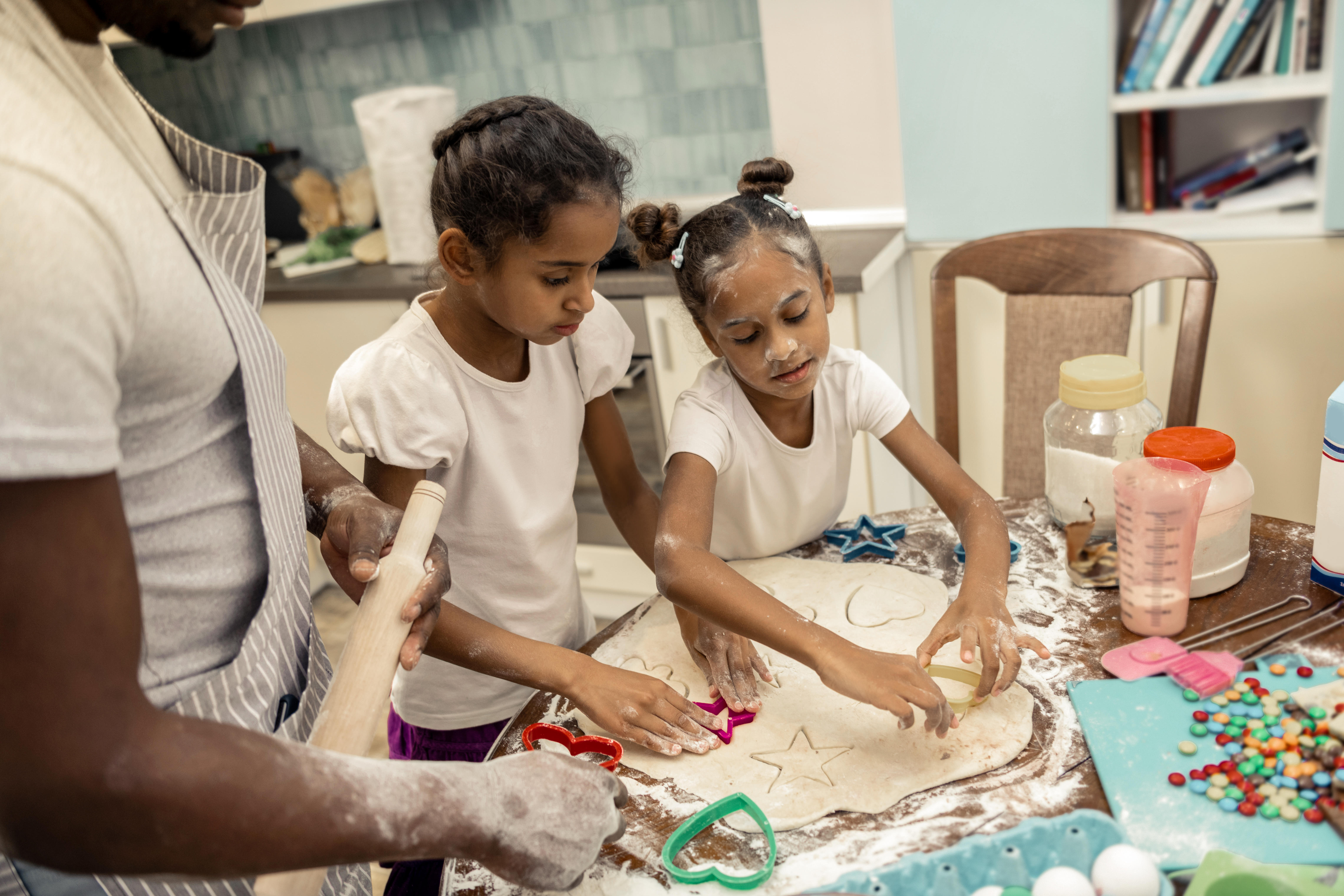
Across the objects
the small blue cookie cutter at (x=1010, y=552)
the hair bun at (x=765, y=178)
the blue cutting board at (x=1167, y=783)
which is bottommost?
the small blue cookie cutter at (x=1010, y=552)

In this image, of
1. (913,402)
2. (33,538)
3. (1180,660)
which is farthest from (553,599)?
(913,402)

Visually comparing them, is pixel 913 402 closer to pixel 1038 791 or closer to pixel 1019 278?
pixel 1019 278

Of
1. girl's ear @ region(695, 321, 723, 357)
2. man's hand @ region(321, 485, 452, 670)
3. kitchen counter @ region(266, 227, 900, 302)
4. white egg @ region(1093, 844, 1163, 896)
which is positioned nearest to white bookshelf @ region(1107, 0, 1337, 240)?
kitchen counter @ region(266, 227, 900, 302)

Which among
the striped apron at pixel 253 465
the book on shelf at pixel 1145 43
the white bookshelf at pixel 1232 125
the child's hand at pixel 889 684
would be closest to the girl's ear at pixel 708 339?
the child's hand at pixel 889 684

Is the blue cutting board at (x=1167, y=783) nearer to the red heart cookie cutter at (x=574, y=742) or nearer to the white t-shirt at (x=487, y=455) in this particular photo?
the red heart cookie cutter at (x=574, y=742)

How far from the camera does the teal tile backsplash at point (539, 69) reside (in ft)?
8.14

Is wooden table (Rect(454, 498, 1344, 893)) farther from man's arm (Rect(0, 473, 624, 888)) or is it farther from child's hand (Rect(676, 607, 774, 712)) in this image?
man's arm (Rect(0, 473, 624, 888))

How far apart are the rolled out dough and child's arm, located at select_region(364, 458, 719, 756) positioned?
0.8 inches

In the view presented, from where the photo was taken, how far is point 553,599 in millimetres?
1236

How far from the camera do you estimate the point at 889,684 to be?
869mm

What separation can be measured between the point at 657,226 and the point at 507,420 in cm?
34

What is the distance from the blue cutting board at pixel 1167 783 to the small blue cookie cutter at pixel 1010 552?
0.80ft

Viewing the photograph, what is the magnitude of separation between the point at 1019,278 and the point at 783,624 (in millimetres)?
924

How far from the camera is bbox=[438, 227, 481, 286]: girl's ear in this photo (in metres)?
1.04
